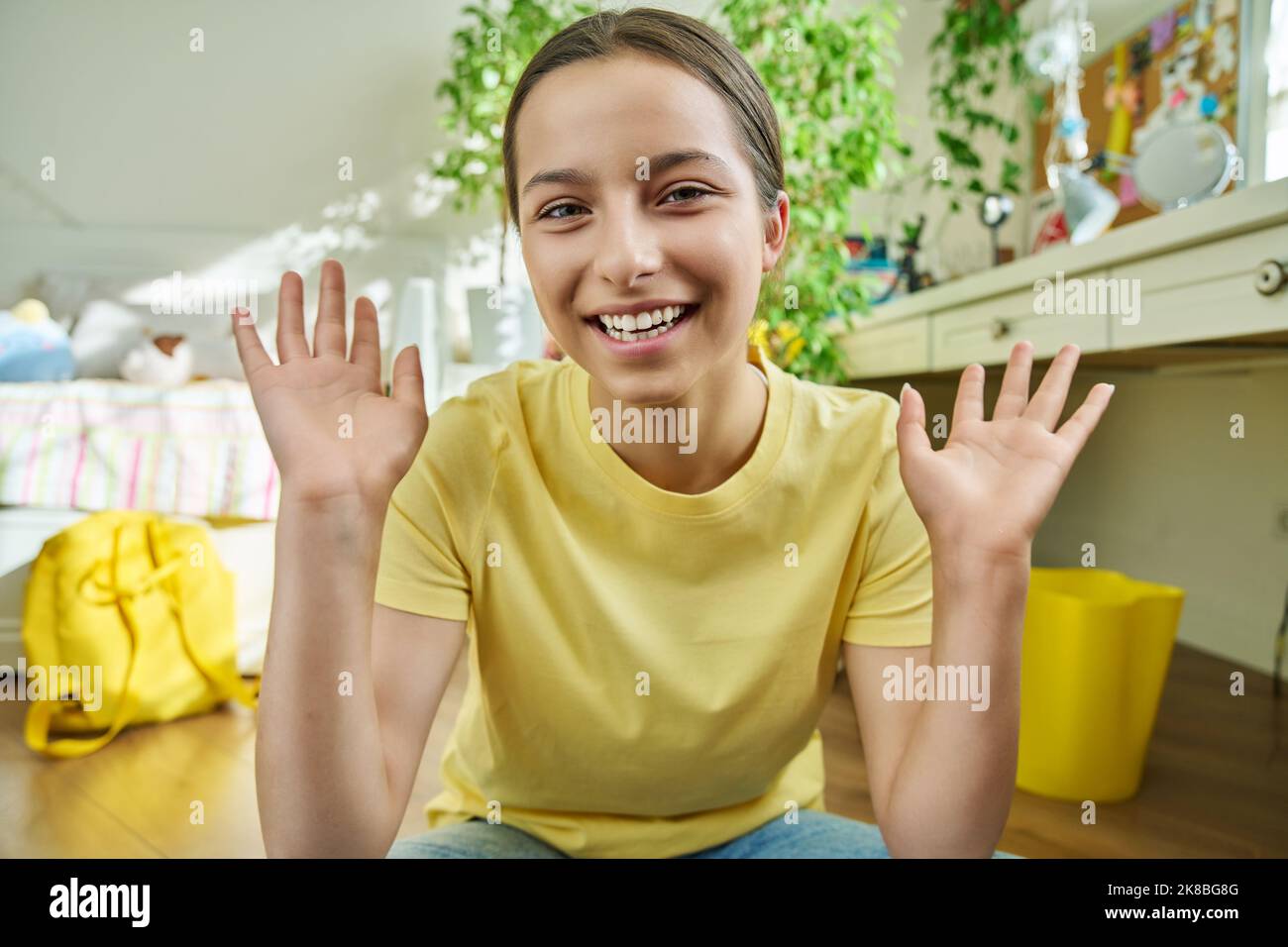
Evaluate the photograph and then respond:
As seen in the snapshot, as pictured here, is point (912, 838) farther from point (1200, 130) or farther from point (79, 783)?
point (1200, 130)

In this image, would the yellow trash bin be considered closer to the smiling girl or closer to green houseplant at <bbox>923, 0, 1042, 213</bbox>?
the smiling girl

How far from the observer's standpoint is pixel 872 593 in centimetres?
58

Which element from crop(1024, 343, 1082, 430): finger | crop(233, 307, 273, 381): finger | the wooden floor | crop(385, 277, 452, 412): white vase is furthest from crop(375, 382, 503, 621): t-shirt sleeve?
crop(385, 277, 452, 412): white vase

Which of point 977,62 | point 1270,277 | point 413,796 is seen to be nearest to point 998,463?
point 1270,277

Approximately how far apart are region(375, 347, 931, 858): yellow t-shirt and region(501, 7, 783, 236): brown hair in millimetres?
157

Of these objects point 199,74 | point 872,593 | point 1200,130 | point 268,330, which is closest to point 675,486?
point 872,593

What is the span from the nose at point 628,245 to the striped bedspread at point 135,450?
4.14ft

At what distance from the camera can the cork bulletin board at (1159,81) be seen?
5.20ft

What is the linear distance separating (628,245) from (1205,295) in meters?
0.71

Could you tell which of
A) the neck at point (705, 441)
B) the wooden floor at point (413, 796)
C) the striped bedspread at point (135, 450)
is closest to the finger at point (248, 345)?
the neck at point (705, 441)

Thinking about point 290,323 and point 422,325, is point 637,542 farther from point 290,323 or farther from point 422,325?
point 422,325

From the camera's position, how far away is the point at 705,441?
1.93 feet

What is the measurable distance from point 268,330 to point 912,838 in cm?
199

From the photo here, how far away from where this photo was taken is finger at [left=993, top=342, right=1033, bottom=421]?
1.62ft
